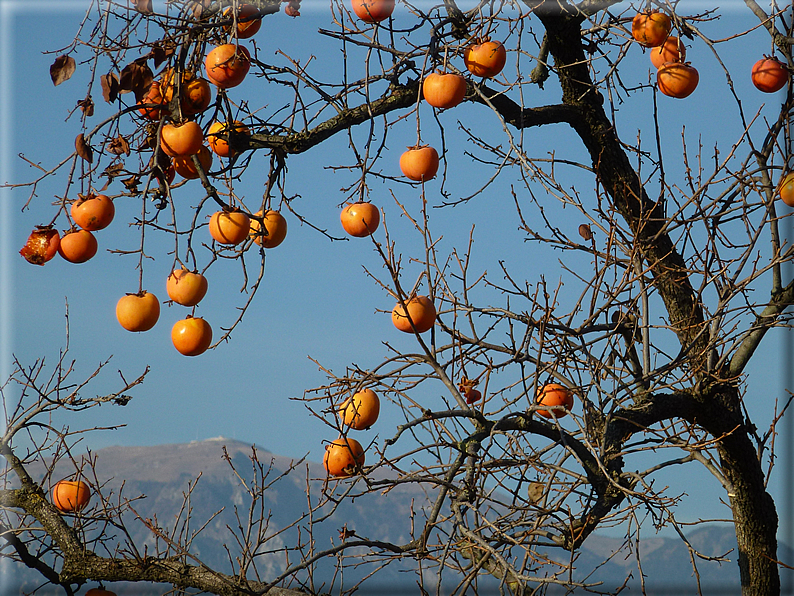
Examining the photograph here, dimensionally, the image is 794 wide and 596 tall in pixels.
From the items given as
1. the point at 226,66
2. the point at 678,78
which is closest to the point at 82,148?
the point at 226,66

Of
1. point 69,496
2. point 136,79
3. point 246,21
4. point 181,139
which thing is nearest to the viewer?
point 181,139

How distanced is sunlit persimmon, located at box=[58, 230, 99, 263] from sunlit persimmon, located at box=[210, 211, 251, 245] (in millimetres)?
Answer: 430

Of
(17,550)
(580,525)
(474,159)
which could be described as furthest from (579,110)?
(17,550)

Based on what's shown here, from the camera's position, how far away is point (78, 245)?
2562 mm

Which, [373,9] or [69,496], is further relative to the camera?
[69,496]

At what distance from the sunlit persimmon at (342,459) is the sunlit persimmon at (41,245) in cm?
126

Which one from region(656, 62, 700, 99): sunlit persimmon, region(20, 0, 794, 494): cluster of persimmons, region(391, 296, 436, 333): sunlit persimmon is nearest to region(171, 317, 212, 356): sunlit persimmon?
region(20, 0, 794, 494): cluster of persimmons

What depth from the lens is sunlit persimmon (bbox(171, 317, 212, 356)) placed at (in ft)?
8.63

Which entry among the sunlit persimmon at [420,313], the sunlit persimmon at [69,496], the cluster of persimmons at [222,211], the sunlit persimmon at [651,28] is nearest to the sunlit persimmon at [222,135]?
the cluster of persimmons at [222,211]

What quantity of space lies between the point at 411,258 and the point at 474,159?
86 centimetres

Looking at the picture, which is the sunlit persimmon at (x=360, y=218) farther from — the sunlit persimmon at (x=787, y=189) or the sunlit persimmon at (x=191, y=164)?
the sunlit persimmon at (x=787, y=189)

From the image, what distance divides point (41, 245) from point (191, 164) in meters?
0.63

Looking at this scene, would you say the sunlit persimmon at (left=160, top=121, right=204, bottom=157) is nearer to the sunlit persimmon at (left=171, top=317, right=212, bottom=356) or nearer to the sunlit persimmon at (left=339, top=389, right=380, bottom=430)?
the sunlit persimmon at (left=171, top=317, right=212, bottom=356)

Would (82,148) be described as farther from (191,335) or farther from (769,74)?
(769,74)
